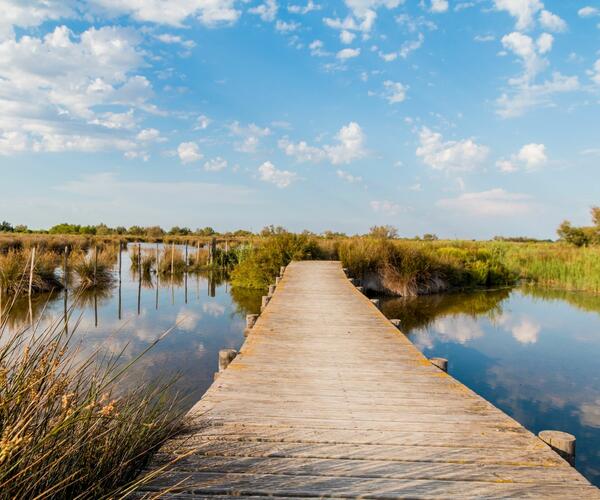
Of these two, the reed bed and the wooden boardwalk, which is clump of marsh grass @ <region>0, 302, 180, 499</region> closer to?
the wooden boardwalk

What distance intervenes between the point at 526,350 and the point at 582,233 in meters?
33.6

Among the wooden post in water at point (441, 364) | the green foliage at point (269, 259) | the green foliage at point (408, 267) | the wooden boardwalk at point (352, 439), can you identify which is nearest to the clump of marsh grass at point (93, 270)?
the green foliage at point (269, 259)

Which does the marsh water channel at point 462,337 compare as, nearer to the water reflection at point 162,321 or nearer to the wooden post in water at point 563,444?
the water reflection at point 162,321

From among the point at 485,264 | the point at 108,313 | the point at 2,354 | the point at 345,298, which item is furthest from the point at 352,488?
the point at 485,264

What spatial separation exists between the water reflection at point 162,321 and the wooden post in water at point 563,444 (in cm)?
307

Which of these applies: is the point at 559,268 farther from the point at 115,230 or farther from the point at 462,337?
the point at 115,230

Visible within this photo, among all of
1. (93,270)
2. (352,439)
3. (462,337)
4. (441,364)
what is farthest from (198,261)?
(352,439)

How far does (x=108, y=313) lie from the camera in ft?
39.5

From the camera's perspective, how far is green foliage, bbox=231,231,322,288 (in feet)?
56.1

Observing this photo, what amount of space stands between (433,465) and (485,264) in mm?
18718

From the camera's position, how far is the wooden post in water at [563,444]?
105 inches

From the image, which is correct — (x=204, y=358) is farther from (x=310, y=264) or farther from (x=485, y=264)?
(x=485, y=264)

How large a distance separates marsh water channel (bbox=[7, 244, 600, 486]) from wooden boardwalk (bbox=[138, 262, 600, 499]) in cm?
68

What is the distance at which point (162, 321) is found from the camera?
1125cm
